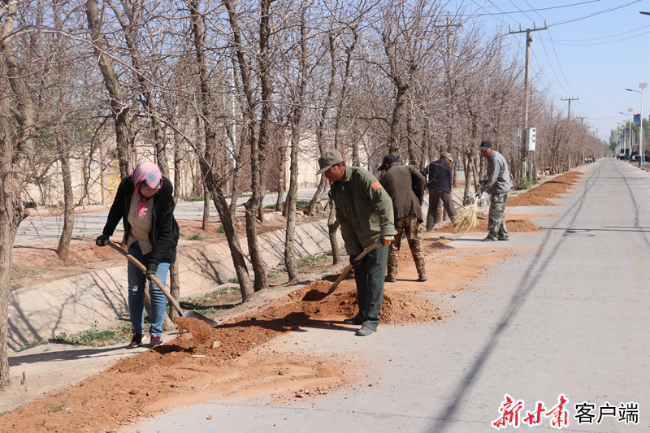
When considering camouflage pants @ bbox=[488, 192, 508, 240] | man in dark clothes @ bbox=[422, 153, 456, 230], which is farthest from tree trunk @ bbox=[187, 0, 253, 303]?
camouflage pants @ bbox=[488, 192, 508, 240]

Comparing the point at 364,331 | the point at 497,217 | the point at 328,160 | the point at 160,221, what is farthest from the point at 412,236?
the point at 497,217

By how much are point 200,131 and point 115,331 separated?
320 centimetres

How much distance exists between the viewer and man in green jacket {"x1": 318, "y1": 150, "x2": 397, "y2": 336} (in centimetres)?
599

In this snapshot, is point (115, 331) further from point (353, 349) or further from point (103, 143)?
point (353, 349)

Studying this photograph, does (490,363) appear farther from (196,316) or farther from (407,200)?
(407,200)

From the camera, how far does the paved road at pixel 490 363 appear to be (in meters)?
4.10

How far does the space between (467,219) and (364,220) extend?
817 centimetres

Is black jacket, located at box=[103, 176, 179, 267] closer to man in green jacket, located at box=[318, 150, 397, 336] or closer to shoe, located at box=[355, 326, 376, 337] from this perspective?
man in green jacket, located at box=[318, 150, 397, 336]

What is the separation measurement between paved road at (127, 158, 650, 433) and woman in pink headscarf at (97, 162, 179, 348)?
1.39m

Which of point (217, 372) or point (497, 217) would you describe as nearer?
point (217, 372)

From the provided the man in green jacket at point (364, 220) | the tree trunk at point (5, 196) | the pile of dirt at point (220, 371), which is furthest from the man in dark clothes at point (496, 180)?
the tree trunk at point (5, 196)

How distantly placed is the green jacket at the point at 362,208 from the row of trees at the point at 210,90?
1822mm

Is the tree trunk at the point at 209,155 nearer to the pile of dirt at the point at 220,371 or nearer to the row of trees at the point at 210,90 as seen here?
the row of trees at the point at 210,90

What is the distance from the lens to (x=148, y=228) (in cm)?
602
